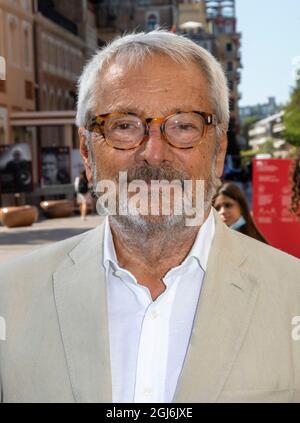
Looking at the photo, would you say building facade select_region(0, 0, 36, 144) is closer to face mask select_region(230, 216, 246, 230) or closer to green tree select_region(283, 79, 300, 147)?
face mask select_region(230, 216, 246, 230)

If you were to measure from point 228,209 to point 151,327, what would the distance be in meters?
2.93

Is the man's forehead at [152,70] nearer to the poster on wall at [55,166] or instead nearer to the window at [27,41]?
the window at [27,41]

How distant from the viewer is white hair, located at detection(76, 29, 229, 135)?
1.50 meters

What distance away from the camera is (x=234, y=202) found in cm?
441

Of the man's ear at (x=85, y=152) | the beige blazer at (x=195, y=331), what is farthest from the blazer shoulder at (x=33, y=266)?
the man's ear at (x=85, y=152)

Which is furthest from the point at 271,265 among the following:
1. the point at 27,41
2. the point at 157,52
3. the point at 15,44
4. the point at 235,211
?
the point at 235,211

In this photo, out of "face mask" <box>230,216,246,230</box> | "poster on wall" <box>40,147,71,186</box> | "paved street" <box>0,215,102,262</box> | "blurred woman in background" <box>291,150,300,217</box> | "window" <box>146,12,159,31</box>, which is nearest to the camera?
"blurred woman in background" <box>291,150,300,217</box>

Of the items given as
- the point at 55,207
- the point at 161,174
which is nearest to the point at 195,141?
the point at 161,174

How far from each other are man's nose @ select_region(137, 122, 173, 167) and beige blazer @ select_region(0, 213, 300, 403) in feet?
0.55

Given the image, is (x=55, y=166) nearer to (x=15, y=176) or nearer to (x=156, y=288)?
(x=15, y=176)

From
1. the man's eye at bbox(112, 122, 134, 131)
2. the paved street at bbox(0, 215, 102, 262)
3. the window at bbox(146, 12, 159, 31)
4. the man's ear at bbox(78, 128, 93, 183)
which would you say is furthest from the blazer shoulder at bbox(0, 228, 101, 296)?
the window at bbox(146, 12, 159, 31)

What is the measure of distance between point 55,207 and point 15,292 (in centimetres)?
1406

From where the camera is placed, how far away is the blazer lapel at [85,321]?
56.7 inches
